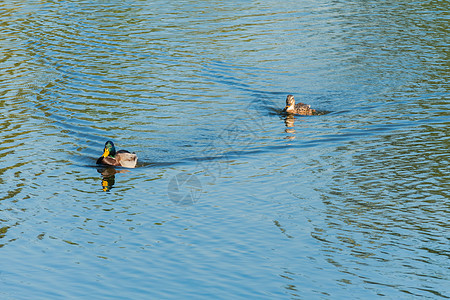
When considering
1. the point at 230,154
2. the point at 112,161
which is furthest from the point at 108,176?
the point at 230,154

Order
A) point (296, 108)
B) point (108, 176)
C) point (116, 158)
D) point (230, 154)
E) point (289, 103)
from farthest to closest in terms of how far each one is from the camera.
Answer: point (289, 103) → point (296, 108) → point (230, 154) → point (116, 158) → point (108, 176)

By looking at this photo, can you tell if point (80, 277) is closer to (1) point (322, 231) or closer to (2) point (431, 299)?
(1) point (322, 231)

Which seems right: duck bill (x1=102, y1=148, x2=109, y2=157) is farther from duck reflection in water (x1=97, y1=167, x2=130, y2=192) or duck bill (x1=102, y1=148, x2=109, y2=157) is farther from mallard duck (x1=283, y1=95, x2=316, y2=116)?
mallard duck (x1=283, y1=95, x2=316, y2=116)

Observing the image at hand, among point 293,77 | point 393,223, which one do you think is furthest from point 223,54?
point 393,223

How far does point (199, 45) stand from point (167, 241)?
52.8ft

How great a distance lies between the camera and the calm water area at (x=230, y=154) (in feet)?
38.5

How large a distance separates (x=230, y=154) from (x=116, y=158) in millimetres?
2781

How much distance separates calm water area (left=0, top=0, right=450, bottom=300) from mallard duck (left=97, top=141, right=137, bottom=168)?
19 centimetres

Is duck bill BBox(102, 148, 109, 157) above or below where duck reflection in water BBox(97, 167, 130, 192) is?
above

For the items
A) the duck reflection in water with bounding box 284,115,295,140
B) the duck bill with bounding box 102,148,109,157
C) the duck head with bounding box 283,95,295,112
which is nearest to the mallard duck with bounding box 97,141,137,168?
the duck bill with bounding box 102,148,109,157

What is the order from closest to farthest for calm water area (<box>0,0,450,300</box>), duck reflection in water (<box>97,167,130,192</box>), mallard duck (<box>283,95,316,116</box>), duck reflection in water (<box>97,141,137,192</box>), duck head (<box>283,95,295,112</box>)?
calm water area (<box>0,0,450,300</box>) → duck reflection in water (<box>97,167,130,192</box>) → duck reflection in water (<box>97,141,137,192</box>) → mallard duck (<box>283,95,316,116</box>) → duck head (<box>283,95,295,112</box>)

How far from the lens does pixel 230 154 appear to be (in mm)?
17734

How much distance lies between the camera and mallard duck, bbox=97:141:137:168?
17.3 m

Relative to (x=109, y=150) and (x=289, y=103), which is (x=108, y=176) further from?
(x=289, y=103)
